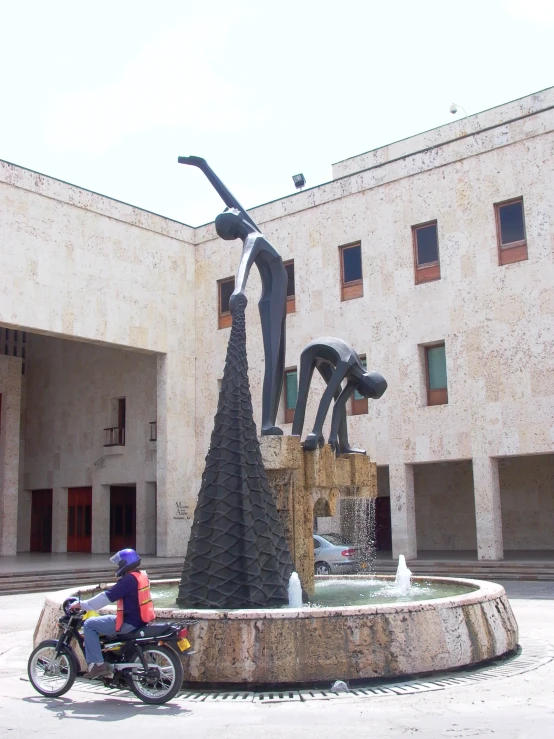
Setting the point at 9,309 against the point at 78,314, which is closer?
the point at 9,309

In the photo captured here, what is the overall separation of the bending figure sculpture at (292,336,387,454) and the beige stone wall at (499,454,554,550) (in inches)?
554

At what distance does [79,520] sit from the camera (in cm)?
3130

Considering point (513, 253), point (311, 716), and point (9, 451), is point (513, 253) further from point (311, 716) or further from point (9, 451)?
point (9, 451)

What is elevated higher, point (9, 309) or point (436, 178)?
point (436, 178)

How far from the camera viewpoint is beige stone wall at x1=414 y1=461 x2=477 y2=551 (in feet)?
84.8

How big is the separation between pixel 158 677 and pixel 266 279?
5596 mm

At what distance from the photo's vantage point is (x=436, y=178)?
22609 mm

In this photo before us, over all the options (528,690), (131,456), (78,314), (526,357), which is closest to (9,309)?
(78,314)

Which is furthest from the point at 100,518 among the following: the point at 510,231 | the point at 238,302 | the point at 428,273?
the point at 238,302

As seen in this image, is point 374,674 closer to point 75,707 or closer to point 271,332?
point 75,707

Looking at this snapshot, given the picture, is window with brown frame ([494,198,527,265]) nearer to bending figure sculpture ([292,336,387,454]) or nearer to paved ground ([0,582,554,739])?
bending figure sculpture ([292,336,387,454])

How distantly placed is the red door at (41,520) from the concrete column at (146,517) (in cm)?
660

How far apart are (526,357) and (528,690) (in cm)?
1435

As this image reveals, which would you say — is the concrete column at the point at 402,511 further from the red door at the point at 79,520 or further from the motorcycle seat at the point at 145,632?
the motorcycle seat at the point at 145,632
